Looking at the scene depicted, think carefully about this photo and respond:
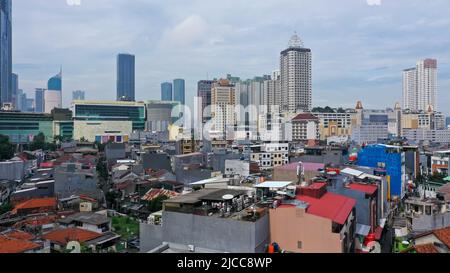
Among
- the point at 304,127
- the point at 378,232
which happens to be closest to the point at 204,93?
the point at 304,127

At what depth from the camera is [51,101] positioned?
65.6 feet

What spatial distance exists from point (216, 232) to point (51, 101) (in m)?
19.7

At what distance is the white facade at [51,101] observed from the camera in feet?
60.9

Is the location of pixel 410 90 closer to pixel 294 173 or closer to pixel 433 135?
pixel 433 135

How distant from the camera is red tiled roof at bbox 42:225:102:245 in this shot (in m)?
4.32

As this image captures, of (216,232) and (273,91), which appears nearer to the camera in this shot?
(216,232)

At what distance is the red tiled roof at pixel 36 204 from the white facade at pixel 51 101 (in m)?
12.9

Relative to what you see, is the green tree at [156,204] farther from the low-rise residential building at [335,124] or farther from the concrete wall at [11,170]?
the low-rise residential building at [335,124]

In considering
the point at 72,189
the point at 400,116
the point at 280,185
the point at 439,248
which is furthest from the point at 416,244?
the point at 400,116

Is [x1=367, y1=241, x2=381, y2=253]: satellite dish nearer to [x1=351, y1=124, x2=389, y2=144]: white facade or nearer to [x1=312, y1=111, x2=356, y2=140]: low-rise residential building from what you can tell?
[x1=351, y1=124, x2=389, y2=144]: white facade

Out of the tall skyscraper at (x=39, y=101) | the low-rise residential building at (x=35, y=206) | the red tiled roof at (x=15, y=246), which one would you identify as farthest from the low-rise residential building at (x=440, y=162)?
the tall skyscraper at (x=39, y=101)

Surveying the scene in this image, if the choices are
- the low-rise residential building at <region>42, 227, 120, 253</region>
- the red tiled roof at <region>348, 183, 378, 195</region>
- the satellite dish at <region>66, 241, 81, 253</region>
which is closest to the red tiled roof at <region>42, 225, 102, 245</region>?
the low-rise residential building at <region>42, 227, 120, 253</region>
